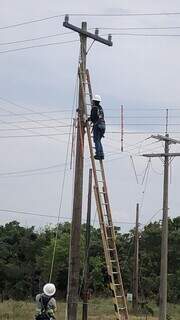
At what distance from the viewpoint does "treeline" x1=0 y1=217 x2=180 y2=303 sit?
65500 millimetres

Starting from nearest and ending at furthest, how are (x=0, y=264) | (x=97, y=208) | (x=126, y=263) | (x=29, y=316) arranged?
(x=97, y=208) < (x=29, y=316) < (x=126, y=263) < (x=0, y=264)

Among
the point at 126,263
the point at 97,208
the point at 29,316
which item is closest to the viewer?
the point at 97,208

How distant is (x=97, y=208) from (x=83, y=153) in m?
1.52

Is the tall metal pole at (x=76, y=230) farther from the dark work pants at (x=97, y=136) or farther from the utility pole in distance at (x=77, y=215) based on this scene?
the dark work pants at (x=97, y=136)

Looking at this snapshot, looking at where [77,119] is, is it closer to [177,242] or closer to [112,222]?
[112,222]

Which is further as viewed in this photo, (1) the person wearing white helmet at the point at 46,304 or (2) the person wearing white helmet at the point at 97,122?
(2) the person wearing white helmet at the point at 97,122

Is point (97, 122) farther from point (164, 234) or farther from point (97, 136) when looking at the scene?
point (164, 234)

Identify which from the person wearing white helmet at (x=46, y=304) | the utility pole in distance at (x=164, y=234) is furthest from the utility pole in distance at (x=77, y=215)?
the utility pole in distance at (x=164, y=234)

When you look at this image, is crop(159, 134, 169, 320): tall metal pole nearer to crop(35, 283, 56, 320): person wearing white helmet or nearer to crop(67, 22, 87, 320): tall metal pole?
crop(67, 22, 87, 320): tall metal pole

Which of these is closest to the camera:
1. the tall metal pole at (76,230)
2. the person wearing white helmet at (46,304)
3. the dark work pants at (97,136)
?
the person wearing white helmet at (46,304)

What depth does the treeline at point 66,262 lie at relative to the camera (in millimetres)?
65500

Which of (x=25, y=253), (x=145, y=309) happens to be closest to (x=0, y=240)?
(x=25, y=253)

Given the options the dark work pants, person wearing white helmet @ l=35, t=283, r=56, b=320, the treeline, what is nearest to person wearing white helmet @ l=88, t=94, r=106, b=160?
the dark work pants

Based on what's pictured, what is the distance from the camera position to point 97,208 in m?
14.5
